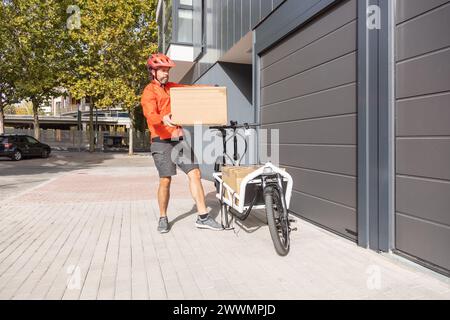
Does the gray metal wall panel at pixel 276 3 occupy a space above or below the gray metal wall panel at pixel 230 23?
below

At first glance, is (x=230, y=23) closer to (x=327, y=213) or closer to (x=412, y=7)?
(x=327, y=213)

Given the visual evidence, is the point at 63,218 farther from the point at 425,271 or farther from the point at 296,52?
the point at 425,271

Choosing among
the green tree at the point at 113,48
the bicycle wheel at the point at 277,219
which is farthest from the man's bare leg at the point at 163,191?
the green tree at the point at 113,48

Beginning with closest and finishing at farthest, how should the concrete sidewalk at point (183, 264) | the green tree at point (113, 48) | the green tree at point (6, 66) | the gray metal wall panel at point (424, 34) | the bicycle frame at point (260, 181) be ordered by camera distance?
the concrete sidewalk at point (183, 264) → the gray metal wall panel at point (424, 34) → the bicycle frame at point (260, 181) → the green tree at point (6, 66) → the green tree at point (113, 48)

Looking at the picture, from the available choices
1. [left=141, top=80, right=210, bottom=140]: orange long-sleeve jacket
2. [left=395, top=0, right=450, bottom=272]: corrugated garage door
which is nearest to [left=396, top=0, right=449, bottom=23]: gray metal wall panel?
[left=395, top=0, right=450, bottom=272]: corrugated garage door

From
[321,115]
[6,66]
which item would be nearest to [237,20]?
[321,115]

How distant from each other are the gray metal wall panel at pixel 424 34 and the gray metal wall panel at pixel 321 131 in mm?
918

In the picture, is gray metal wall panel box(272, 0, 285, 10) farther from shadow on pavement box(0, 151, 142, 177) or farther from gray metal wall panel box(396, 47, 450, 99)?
shadow on pavement box(0, 151, 142, 177)

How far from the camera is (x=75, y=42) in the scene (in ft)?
88.1

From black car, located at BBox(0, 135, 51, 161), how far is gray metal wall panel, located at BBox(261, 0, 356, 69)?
61.0ft

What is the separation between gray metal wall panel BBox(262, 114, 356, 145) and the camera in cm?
418

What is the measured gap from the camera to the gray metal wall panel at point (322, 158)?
420 cm

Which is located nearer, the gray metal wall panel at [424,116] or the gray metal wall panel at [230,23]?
the gray metal wall panel at [424,116]

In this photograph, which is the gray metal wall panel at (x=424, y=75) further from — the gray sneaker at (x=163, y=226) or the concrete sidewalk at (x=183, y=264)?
the gray sneaker at (x=163, y=226)
